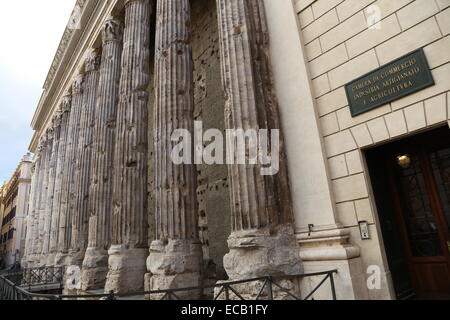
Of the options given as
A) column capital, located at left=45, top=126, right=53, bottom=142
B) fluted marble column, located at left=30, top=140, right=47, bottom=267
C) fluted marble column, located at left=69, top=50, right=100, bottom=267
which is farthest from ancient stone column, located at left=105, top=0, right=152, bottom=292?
column capital, located at left=45, top=126, right=53, bottom=142

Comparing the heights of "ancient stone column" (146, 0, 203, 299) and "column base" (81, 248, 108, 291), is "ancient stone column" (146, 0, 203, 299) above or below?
above

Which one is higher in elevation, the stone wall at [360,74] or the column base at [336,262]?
the stone wall at [360,74]

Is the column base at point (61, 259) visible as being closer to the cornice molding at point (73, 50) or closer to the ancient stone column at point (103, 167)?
the ancient stone column at point (103, 167)

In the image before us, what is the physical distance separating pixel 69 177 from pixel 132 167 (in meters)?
7.12

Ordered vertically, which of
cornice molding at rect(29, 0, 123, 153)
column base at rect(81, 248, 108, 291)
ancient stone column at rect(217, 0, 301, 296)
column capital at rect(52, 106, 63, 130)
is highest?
cornice molding at rect(29, 0, 123, 153)

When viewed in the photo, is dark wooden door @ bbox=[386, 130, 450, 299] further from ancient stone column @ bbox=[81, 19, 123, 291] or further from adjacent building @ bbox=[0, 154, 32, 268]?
adjacent building @ bbox=[0, 154, 32, 268]

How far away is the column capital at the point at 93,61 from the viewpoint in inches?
525

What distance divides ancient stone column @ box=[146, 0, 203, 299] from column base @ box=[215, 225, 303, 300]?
151 centimetres

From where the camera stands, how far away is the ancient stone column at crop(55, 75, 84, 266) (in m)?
12.9

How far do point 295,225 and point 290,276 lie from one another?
2.98 ft

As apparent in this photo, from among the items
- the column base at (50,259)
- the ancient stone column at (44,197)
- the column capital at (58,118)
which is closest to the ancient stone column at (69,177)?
the column base at (50,259)

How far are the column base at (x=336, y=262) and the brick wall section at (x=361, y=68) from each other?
33 cm
